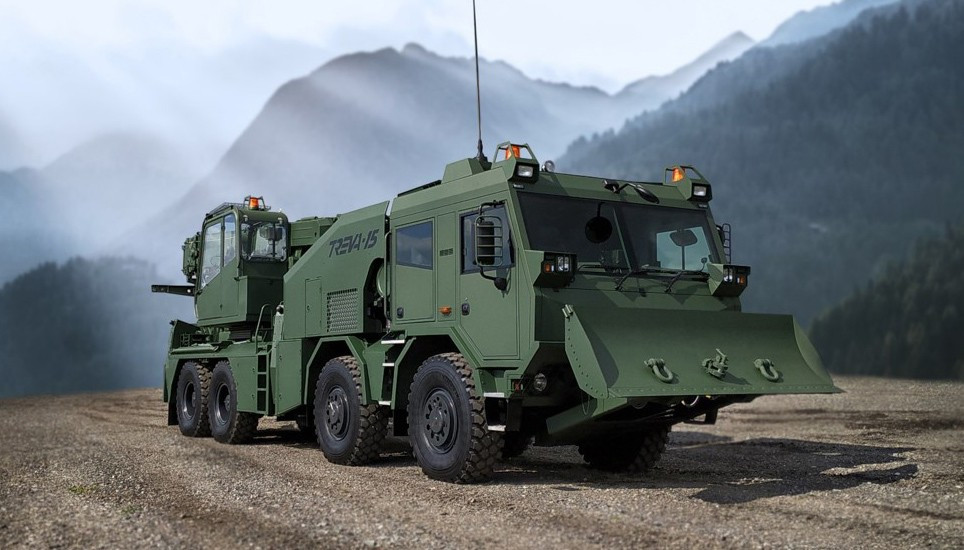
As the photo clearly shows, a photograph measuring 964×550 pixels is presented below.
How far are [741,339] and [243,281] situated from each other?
875 cm

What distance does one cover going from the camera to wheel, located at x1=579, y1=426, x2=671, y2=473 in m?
11.0

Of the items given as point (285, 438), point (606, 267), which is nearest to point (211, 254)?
point (285, 438)

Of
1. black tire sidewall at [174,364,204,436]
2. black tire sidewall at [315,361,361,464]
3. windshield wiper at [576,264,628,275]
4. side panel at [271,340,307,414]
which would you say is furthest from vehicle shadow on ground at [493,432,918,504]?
black tire sidewall at [174,364,204,436]

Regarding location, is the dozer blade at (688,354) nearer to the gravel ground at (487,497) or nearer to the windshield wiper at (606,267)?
the windshield wiper at (606,267)

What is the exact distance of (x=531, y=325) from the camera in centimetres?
899

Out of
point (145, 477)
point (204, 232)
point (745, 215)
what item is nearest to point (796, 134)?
point (745, 215)

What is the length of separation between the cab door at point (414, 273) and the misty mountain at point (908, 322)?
28900mm

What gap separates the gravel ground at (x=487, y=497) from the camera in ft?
23.3

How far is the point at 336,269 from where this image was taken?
1253 cm

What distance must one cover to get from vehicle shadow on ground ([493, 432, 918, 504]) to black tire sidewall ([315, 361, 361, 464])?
1863 millimetres

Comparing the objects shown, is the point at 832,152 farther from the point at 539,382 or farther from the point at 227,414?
the point at 539,382

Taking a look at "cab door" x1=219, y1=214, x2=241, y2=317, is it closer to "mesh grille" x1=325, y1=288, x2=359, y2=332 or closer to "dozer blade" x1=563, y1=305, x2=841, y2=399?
"mesh grille" x1=325, y1=288, x2=359, y2=332

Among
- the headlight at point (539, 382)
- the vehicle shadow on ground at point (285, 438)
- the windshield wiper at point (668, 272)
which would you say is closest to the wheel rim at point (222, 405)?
the vehicle shadow on ground at point (285, 438)

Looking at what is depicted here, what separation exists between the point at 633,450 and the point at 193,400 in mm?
8647
